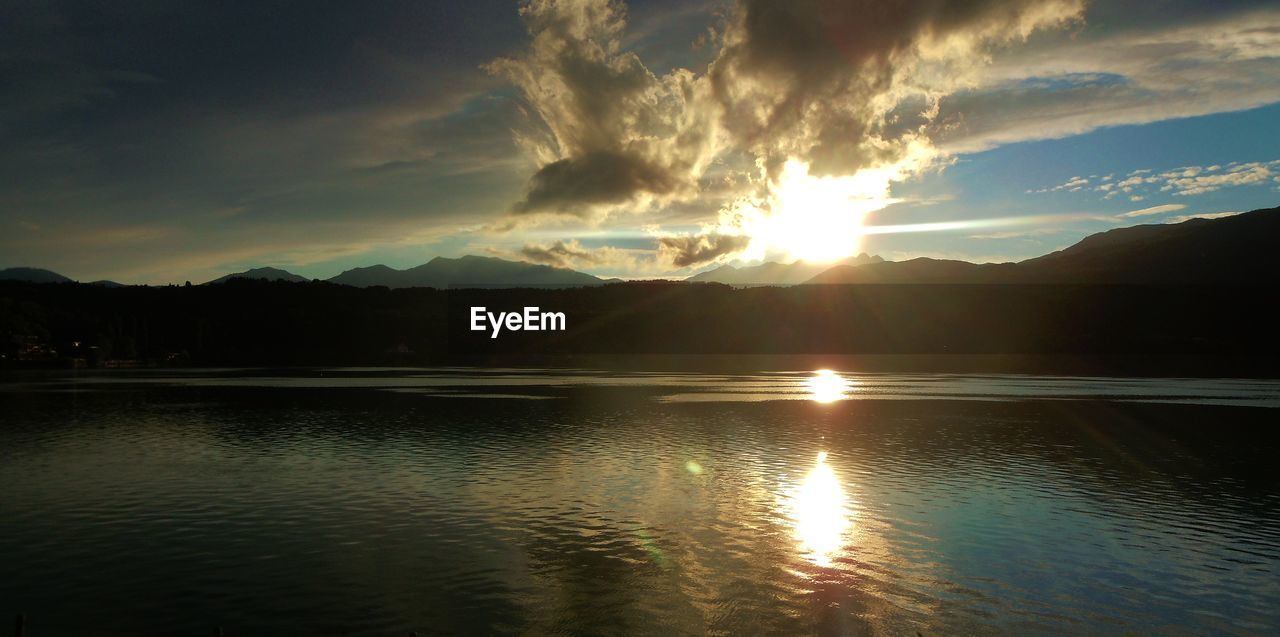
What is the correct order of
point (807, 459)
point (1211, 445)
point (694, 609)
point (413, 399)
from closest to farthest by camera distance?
point (694, 609) → point (807, 459) → point (1211, 445) → point (413, 399)

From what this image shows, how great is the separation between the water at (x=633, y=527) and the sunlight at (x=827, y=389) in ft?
126

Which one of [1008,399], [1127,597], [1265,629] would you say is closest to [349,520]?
[1127,597]

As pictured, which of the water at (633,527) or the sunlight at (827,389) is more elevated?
the water at (633,527)

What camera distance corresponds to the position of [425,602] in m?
27.4

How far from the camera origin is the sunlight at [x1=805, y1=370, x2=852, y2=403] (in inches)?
5017

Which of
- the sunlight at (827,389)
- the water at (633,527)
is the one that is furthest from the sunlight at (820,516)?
the sunlight at (827,389)

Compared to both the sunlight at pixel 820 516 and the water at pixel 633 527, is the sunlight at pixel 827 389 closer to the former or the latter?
the water at pixel 633 527

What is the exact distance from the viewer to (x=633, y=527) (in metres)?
39.3

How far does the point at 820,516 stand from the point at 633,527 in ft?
34.7

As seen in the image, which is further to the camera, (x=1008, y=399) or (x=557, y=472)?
(x=1008, y=399)

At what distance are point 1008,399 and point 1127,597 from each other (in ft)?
344

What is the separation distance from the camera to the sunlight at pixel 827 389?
418ft

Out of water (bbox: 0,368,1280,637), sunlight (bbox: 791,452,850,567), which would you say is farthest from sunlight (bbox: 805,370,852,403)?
sunlight (bbox: 791,452,850,567)

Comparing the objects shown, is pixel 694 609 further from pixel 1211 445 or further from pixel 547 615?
pixel 1211 445
